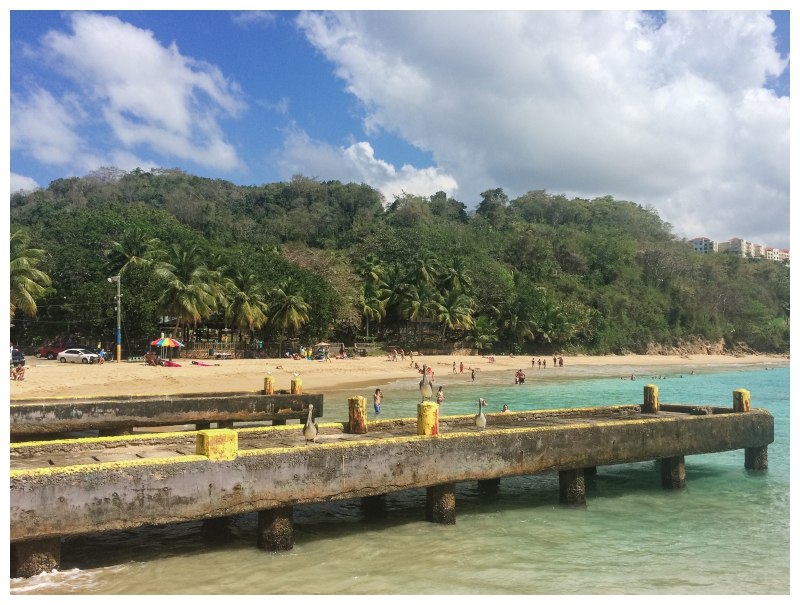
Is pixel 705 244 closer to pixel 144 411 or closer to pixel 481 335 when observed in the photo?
pixel 481 335

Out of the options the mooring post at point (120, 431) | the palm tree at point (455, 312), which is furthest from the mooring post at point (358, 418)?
the palm tree at point (455, 312)

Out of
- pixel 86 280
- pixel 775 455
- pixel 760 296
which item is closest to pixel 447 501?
pixel 775 455

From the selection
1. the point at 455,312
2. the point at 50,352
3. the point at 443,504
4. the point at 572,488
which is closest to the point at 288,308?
the point at 50,352

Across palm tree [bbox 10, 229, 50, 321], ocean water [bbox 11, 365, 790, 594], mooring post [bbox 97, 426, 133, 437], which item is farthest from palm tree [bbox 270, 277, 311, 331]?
ocean water [bbox 11, 365, 790, 594]

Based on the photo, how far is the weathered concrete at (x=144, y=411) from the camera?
56.0 ft

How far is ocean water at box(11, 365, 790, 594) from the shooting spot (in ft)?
30.9

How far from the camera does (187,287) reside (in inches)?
1825

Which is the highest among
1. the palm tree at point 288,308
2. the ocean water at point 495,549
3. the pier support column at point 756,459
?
the palm tree at point 288,308

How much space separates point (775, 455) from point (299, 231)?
266 feet

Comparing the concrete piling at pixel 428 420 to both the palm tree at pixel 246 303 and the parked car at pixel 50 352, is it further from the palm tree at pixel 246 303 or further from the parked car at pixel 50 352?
the parked car at pixel 50 352

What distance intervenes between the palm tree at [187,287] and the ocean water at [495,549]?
35598mm

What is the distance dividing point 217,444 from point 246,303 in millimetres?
42289

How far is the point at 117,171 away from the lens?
126375mm
